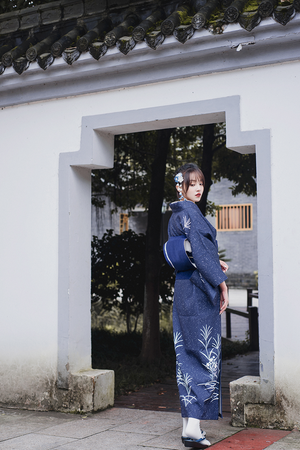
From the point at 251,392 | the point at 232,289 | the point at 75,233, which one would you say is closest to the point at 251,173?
the point at 75,233

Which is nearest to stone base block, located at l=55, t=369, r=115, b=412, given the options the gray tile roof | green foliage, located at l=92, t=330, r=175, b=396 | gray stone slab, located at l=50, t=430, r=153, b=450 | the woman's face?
gray stone slab, located at l=50, t=430, r=153, b=450

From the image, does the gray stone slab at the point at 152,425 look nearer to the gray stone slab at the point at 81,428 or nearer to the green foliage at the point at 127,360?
the gray stone slab at the point at 81,428

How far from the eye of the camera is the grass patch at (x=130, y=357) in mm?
6367

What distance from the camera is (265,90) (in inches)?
155

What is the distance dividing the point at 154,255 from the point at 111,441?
3814mm

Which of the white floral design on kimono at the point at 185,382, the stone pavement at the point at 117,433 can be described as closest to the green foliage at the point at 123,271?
the stone pavement at the point at 117,433

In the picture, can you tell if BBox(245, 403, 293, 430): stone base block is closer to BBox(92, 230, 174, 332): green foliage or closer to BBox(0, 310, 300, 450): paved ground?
BBox(0, 310, 300, 450): paved ground

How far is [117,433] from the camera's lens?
12.7 feet

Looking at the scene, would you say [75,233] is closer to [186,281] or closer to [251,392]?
[186,281]

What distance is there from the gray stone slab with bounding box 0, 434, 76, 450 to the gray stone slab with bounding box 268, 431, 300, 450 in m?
1.41

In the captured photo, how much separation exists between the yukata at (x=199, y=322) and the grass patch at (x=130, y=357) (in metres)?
2.48

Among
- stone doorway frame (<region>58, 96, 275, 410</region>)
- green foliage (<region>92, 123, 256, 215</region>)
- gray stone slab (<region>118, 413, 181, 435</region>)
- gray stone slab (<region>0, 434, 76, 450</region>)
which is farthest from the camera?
green foliage (<region>92, 123, 256, 215</region>)

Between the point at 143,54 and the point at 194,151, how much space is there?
6394 mm

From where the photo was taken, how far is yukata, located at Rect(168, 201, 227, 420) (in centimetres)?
343
